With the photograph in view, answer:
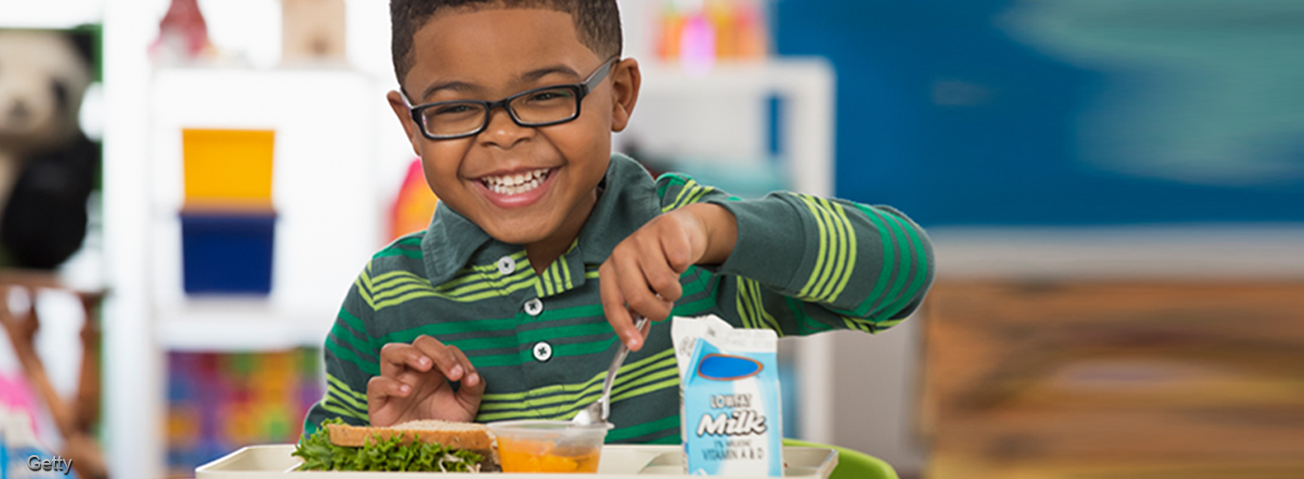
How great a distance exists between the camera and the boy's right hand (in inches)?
35.9

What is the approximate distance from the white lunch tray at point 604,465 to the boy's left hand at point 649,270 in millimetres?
85

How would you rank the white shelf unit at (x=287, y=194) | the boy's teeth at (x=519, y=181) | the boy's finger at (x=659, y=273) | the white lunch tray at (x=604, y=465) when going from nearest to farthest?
the white lunch tray at (x=604, y=465)
the boy's finger at (x=659, y=273)
the boy's teeth at (x=519, y=181)
the white shelf unit at (x=287, y=194)

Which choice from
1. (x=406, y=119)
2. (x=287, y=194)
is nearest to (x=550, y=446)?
(x=406, y=119)

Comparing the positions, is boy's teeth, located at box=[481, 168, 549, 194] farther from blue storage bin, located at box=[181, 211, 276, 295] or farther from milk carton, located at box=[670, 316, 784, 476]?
blue storage bin, located at box=[181, 211, 276, 295]

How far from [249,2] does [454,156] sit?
260cm

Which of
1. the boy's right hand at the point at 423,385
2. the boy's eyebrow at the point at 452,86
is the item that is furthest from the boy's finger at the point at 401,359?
the boy's eyebrow at the point at 452,86

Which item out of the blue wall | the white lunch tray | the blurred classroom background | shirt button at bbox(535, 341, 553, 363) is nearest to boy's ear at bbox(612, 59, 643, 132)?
shirt button at bbox(535, 341, 553, 363)

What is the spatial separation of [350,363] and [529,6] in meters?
0.44

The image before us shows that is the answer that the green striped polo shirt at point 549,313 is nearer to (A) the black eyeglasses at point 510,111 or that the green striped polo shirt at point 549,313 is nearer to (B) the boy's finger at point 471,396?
(B) the boy's finger at point 471,396

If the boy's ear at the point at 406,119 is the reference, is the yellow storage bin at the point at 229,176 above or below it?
below

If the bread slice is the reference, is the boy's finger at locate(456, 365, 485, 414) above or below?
below

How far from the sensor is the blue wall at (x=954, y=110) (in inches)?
135

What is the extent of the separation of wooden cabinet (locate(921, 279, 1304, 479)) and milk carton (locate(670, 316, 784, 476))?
287cm

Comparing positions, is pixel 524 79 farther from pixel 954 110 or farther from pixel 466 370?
pixel 954 110
